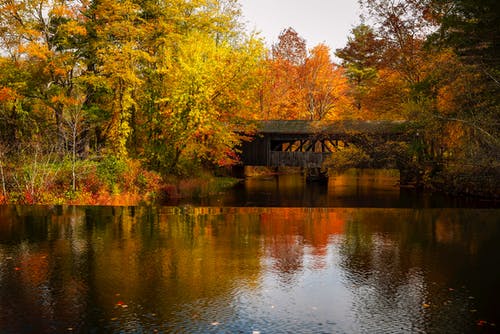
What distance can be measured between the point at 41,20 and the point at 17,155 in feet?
25.4

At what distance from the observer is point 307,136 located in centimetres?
3584

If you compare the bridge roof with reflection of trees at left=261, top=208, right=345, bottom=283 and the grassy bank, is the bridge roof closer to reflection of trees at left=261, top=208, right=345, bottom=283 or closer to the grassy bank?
the grassy bank

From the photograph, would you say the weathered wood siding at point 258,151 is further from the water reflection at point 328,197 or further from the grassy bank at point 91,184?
the grassy bank at point 91,184

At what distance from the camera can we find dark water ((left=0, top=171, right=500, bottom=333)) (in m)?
6.43

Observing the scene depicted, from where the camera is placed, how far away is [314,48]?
161ft

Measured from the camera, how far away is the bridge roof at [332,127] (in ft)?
110

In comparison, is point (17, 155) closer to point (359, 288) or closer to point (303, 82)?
point (359, 288)

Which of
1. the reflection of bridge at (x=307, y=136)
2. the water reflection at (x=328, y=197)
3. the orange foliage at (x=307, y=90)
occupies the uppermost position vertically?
the orange foliage at (x=307, y=90)

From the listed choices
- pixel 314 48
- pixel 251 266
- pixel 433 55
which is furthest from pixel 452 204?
pixel 314 48

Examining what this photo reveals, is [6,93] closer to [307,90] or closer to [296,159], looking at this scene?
[296,159]

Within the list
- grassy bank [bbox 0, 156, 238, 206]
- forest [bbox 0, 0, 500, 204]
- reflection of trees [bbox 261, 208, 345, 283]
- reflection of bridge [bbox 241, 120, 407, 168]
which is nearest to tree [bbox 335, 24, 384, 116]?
reflection of bridge [bbox 241, 120, 407, 168]

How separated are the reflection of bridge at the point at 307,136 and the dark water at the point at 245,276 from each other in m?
19.5

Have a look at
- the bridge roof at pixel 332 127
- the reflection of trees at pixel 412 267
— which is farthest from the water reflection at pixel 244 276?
the bridge roof at pixel 332 127

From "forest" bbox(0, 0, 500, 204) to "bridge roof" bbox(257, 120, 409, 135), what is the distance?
2373mm
